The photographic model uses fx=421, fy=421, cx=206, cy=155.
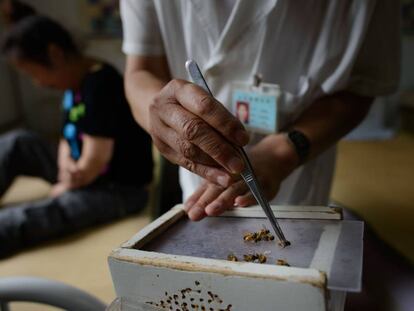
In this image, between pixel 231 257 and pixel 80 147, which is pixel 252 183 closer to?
pixel 231 257

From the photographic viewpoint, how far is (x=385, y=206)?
1388 millimetres

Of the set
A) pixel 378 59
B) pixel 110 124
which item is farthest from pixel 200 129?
pixel 110 124

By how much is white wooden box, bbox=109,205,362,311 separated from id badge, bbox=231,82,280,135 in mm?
309

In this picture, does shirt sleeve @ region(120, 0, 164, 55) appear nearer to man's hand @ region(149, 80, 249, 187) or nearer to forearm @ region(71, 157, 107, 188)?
man's hand @ region(149, 80, 249, 187)

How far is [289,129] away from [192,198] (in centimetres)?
25

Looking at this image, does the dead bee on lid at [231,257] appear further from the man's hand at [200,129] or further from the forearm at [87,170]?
the forearm at [87,170]

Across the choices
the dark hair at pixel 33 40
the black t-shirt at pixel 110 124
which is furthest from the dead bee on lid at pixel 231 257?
the dark hair at pixel 33 40

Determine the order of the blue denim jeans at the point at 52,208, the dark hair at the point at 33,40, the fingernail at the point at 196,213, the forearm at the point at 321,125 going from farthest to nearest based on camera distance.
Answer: the dark hair at the point at 33,40 → the blue denim jeans at the point at 52,208 → the forearm at the point at 321,125 → the fingernail at the point at 196,213

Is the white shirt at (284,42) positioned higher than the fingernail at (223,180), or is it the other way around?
the white shirt at (284,42)

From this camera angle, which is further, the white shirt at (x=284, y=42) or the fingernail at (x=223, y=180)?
the white shirt at (x=284, y=42)

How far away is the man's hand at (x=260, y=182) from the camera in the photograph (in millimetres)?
432

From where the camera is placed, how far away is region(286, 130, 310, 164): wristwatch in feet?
1.93

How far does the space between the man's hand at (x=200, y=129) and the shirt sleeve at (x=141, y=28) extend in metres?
0.27

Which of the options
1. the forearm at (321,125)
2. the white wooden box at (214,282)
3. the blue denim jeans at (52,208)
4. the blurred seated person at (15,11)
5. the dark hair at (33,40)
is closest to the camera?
the white wooden box at (214,282)
